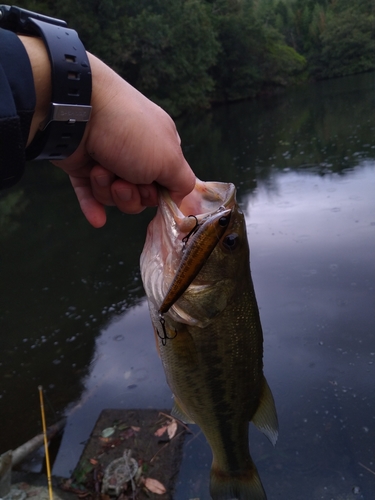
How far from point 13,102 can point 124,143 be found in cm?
44

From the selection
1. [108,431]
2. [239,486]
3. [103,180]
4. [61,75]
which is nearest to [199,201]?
[103,180]

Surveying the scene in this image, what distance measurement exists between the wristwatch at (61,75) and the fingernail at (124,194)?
0.32 metres

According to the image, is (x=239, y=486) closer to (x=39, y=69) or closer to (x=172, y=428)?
(x=172, y=428)

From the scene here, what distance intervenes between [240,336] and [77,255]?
671 cm

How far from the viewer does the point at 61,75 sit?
1.49 m

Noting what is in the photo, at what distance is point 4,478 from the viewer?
3.08 m

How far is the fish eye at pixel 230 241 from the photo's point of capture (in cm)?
169

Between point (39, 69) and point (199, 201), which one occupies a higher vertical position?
point (39, 69)

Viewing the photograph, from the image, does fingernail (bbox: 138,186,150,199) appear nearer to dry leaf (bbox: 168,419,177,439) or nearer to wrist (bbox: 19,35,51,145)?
wrist (bbox: 19,35,51,145)

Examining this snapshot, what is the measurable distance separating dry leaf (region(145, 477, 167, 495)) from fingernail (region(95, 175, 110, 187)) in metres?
2.35

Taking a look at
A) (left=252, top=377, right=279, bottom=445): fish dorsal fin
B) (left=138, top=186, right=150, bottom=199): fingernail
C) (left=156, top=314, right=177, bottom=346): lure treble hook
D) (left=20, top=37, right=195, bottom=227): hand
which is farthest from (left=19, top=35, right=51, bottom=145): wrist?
(left=252, top=377, right=279, bottom=445): fish dorsal fin

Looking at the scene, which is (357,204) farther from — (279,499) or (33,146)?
(33,146)

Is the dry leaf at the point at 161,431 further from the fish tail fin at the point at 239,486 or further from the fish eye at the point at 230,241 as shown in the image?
the fish eye at the point at 230,241

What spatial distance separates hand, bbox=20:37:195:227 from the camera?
5.36ft
